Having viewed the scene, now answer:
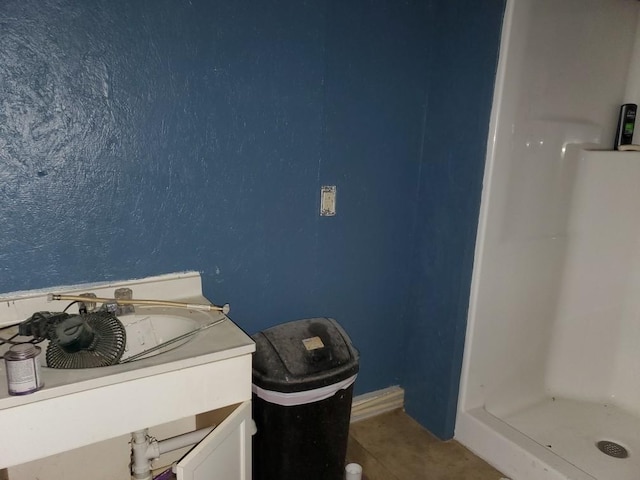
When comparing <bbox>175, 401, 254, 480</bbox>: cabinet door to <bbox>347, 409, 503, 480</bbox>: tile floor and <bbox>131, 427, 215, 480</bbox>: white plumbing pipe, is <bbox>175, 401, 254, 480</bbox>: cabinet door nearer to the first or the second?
<bbox>131, 427, 215, 480</bbox>: white plumbing pipe

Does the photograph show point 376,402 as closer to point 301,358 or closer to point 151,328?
point 301,358

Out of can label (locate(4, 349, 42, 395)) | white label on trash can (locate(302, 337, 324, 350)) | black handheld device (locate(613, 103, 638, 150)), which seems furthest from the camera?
black handheld device (locate(613, 103, 638, 150))

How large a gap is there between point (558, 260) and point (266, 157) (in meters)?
1.37

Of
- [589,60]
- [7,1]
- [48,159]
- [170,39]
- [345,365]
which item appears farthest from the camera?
[589,60]

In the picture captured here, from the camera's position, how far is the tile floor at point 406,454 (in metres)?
1.79

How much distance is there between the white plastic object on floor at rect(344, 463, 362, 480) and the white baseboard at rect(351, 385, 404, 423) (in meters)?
0.38

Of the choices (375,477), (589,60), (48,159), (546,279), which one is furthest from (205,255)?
(589,60)

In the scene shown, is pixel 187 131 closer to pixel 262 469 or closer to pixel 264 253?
pixel 264 253

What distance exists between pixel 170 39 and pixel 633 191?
6.32 feet

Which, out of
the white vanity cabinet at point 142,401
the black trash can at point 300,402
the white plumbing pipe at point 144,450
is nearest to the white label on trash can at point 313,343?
the black trash can at point 300,402

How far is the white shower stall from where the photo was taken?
1.75 m

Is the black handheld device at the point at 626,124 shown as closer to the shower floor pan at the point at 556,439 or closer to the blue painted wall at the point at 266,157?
the blue painted wall at the point at 266,157

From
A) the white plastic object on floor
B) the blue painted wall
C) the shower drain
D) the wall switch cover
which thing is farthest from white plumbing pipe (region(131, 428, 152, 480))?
the shower drain

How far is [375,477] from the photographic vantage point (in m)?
1.77
